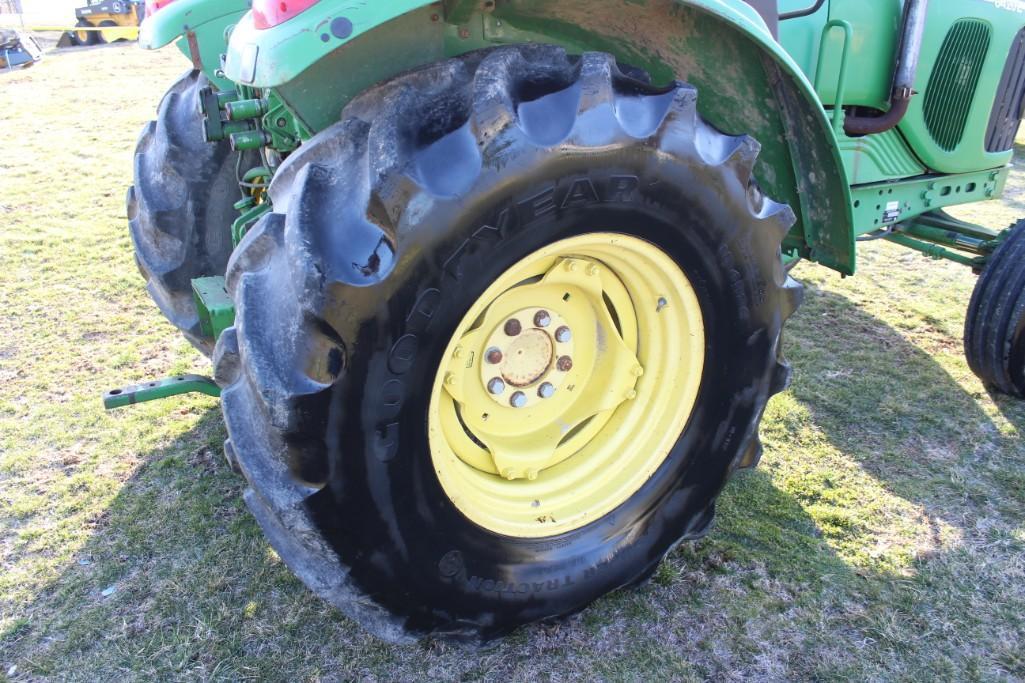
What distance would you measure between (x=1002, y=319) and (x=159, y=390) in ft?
10.9

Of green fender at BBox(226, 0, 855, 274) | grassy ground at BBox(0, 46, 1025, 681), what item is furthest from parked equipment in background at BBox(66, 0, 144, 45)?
green fender at BBox(226, 0, 855, 274)

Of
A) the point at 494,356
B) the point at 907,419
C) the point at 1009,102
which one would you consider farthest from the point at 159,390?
the point at 1009,102

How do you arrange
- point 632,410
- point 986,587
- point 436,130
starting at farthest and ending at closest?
point 986,587 → point 632,410 → point 436,130

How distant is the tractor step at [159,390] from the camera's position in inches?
92.3

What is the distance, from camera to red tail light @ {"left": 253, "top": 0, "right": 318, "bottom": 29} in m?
1.66

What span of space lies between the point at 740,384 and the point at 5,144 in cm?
783

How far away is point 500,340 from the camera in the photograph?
2.12 metres

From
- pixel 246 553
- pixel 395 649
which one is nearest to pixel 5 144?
pixel 246 553

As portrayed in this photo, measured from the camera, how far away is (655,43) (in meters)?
2.17

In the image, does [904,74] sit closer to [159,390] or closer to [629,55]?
[629,55]

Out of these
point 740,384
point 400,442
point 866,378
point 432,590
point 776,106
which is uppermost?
point 776,106

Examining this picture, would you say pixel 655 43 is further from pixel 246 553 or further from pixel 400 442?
pixel 246 553

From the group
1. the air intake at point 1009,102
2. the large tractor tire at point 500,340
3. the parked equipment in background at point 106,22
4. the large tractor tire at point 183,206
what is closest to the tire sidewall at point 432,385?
the large tractor tire at point 500,340

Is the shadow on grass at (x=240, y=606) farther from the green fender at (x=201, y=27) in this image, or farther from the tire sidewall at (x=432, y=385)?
the green fender at (x=201, y=27)
